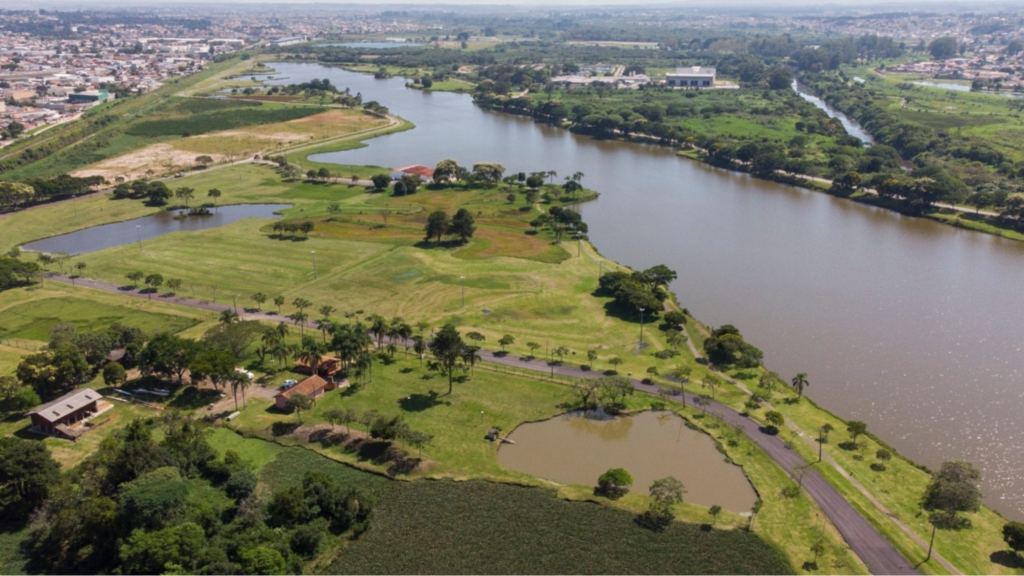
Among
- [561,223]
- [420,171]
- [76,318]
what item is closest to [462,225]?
[561,223]

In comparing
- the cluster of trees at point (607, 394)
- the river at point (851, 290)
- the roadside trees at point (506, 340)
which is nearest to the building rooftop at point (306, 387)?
the roadside trees at point (506, 340)

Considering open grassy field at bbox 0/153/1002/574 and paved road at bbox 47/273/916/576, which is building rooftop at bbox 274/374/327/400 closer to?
open grassy field at bbox 0/153/1002/574

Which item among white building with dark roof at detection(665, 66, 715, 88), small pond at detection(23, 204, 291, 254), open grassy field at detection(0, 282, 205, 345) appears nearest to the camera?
open grassy field at detection(0, 282, 205, 345)

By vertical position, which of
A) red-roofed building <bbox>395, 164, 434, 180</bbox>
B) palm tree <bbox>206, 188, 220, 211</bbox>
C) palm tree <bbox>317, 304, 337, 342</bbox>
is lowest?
palm tree <bbox>317, 304, 337, 342</bbox>

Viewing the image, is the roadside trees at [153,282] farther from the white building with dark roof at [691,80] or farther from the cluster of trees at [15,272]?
the white building with dark roof at [691,80]

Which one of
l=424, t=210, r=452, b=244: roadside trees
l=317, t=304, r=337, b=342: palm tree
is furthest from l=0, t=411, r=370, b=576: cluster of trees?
l=424, t=210, r=452, b=244: roadside trees

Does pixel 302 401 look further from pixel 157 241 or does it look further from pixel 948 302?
pixel 948 302

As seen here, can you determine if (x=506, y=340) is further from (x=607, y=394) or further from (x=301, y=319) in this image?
(x=301, y=319)
